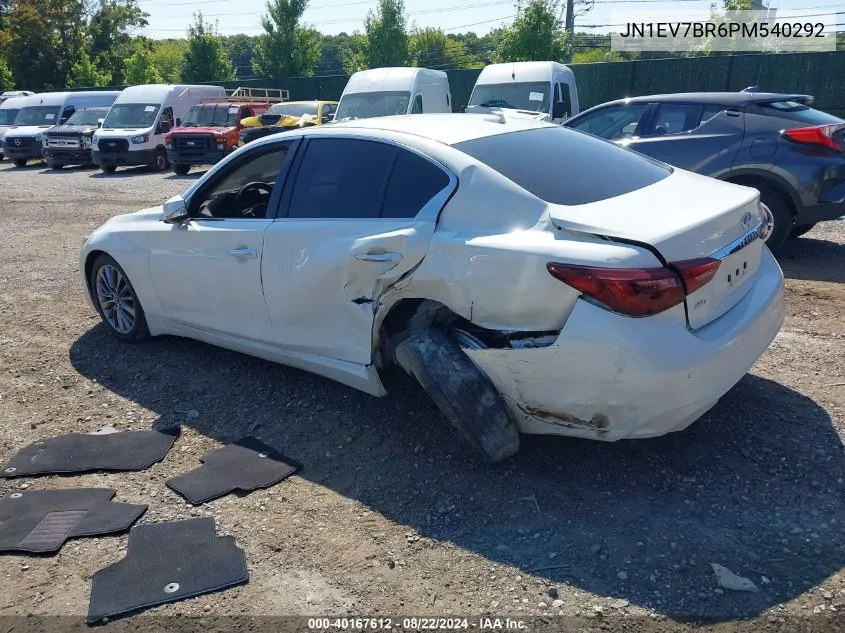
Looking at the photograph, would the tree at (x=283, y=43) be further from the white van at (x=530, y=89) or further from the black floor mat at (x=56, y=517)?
the black floor mat at (x=56, y=517)

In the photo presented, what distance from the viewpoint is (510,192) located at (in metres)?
3.42

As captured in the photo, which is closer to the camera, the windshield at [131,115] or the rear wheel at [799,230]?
the rear wheel at [799,230]

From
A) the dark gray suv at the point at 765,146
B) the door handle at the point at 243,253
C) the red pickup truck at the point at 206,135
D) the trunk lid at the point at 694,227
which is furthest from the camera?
the red pickup truck at the point at 206,135

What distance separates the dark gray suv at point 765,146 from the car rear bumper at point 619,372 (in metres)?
4.14

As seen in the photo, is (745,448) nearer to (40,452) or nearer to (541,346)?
A: (541,346)

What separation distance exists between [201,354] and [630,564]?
3.45m

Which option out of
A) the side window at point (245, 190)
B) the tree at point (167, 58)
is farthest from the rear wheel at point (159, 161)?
the tree at point (167, 58)

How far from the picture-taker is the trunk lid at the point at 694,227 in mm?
3064

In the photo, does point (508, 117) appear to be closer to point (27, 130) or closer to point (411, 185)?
point (411, 185)

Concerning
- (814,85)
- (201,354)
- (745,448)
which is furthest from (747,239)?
(814,85)

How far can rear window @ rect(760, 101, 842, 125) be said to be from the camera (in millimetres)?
7137

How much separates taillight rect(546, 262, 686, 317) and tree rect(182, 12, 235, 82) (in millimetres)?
40784

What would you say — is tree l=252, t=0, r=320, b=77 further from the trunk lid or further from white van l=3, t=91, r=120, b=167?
the trunk lid

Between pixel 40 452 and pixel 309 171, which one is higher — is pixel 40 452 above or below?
below
